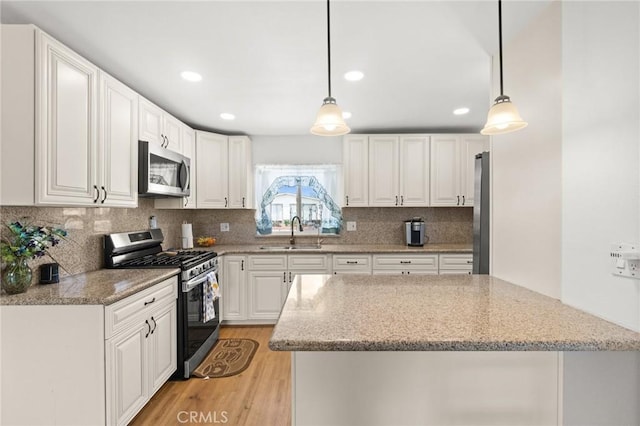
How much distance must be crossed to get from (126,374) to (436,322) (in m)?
1.78

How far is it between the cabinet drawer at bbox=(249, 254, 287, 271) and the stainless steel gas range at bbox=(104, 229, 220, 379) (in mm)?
612

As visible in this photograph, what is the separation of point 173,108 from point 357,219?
2507 mm

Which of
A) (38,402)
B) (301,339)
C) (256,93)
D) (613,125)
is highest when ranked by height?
(256,93)

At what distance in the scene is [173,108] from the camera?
121 inches

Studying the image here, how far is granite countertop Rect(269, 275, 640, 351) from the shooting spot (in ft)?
3.26

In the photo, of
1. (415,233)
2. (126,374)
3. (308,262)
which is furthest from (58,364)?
(415,233)

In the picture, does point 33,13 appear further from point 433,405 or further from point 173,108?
point 433,405

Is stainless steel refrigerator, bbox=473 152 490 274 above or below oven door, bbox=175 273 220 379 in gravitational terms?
above

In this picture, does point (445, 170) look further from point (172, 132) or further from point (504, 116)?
point (172, 132)

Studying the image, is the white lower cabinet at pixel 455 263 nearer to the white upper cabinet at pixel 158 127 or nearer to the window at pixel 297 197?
the window at pixel 297 197

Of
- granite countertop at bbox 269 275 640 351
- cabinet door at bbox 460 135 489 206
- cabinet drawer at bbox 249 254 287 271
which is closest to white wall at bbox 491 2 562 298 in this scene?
granite countertop at bbox 269 275 640 351

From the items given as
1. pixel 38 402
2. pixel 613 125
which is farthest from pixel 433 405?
pixel 38 402

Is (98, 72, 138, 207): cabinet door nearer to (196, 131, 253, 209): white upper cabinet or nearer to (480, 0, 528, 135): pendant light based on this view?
(196, 131, 253, 209): white upper cabinet

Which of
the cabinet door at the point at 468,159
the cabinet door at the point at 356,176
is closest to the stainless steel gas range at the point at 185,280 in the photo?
the cabinet door at the point at 356,176
